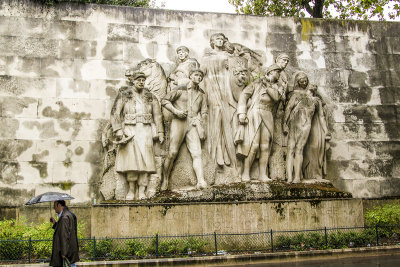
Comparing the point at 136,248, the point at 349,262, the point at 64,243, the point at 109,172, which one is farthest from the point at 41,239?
the point at 349,262

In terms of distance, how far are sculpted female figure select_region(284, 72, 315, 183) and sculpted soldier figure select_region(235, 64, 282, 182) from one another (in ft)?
2.37

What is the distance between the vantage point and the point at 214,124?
1423 cm

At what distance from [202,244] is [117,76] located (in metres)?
6.10

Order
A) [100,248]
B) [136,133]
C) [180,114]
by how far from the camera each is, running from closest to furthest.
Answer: [100,248], [136,133], [180,114]

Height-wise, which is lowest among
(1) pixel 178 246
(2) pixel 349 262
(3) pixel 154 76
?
(2) pixel 349 262

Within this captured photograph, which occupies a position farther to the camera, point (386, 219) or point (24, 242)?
point (386, 219)

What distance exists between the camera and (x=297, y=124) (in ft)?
48.2

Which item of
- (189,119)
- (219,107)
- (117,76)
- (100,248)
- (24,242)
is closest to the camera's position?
(24,242)

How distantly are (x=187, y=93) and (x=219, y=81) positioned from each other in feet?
4.04

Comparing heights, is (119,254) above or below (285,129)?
below

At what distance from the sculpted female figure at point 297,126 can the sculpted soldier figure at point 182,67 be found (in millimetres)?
3254

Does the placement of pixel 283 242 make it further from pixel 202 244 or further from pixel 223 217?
pixel 202 244

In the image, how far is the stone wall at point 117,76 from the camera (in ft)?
46.3

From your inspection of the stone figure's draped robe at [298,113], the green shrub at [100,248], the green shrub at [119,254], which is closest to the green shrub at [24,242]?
the green shrub at [100,248]
